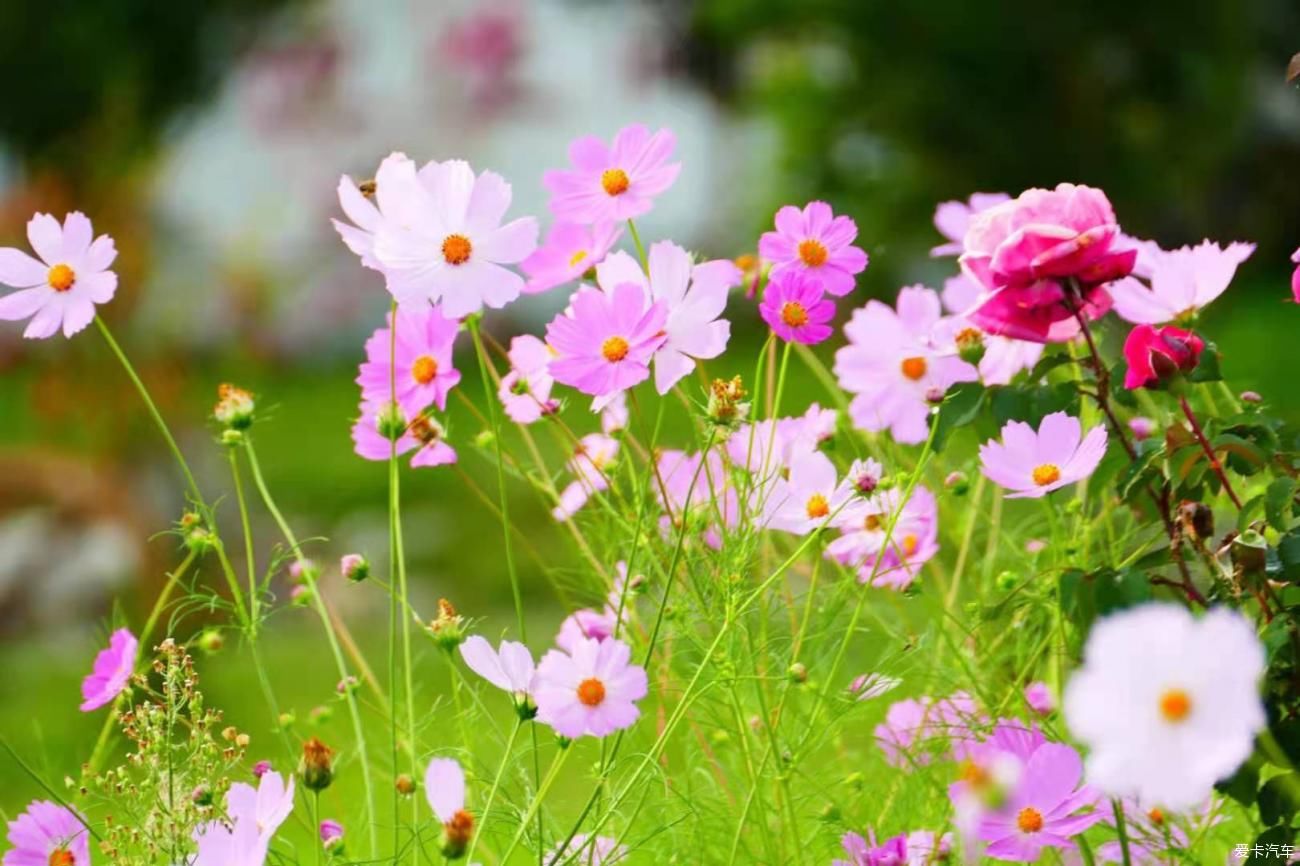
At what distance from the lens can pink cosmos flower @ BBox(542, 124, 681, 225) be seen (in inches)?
28.5

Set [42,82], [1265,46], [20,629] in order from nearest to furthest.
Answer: [20,629], [42,82], [1265,46]

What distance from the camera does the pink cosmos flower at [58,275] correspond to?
2.28ft

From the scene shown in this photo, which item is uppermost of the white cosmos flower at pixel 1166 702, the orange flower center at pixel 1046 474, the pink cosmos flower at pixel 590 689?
the orange flower center at pixel 1046 474

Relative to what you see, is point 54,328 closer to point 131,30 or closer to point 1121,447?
point 1121,447

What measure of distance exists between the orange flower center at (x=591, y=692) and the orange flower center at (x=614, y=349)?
125 mm

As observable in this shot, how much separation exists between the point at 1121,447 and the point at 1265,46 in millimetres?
6081

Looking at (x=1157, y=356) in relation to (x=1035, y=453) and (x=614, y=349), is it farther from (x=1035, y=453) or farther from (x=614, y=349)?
(x=614, y=349)

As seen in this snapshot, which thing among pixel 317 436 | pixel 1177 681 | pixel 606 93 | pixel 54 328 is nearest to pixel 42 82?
pixel 317 436

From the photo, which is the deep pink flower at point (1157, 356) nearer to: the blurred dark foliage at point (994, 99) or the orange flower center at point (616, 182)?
the orange flower center at point (616, 182)

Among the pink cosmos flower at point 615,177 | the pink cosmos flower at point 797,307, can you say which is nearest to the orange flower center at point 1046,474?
the pink cosmos flower at point 797,307

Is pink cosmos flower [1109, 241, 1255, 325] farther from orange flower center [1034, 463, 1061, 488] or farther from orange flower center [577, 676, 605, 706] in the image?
orange flower center [577, 676, 605, 706]

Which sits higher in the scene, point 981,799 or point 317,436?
point 317,436

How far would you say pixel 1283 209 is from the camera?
20.9ft

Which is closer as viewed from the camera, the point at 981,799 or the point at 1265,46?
the point at 981,799
